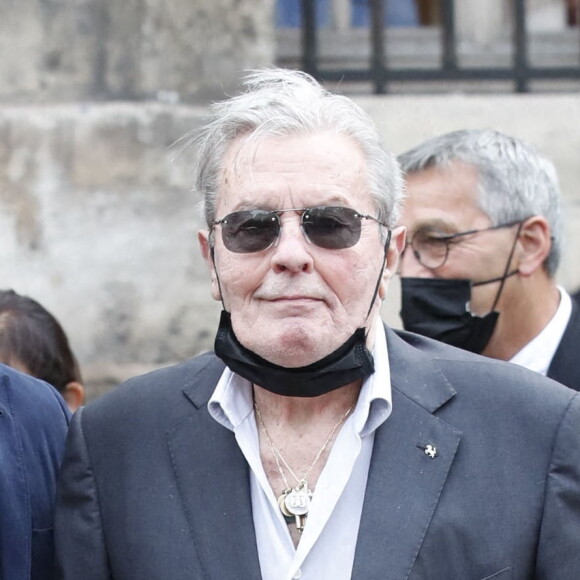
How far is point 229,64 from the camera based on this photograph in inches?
226

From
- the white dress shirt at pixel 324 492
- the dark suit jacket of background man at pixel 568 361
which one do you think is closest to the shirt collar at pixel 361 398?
the white dress shirt at pixel 324 492

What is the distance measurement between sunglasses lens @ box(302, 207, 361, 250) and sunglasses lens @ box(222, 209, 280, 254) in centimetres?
7

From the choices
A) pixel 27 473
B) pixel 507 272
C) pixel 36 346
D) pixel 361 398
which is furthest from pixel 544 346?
pixel 27 473

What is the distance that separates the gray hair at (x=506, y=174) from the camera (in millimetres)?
4172

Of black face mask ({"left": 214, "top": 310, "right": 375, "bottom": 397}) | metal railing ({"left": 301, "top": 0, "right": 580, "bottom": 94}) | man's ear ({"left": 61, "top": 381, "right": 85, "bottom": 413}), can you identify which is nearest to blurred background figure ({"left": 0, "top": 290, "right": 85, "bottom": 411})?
man's ear ({"left": 61, "top": 381, "right": 85, "bottom": 413})

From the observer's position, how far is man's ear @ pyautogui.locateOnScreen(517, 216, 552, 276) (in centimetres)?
416

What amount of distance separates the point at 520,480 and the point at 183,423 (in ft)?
2.37

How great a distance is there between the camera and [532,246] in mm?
4160

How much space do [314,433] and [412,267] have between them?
53.5 inches

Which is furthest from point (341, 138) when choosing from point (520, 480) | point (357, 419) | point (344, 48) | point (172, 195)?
point (344, 48)

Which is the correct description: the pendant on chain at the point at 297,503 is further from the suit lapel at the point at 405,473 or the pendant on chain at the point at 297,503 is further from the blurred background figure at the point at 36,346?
the blurred background figure at the point at 36,346

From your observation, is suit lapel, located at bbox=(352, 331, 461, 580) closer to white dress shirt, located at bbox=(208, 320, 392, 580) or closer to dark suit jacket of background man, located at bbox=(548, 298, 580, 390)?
white dress shirt, located at bbox=(208, 320, 392, 580)

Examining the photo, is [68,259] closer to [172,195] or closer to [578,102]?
[172,195]

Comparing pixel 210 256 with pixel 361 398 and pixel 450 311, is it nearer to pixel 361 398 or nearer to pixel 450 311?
pixel 361 398
